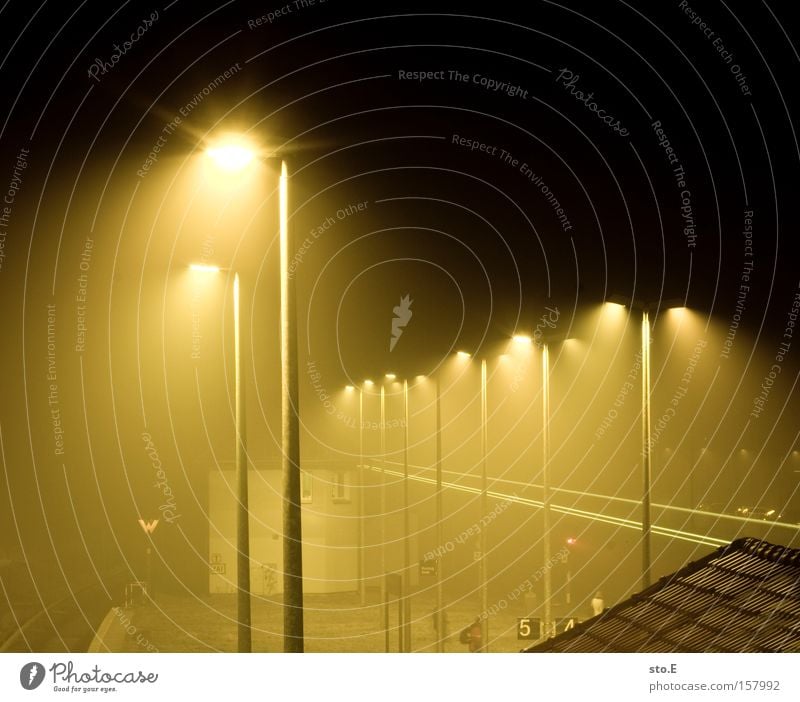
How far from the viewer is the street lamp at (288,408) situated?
1007 centimetres

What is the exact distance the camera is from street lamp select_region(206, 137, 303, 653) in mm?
10070

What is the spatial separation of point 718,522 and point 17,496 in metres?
72.6

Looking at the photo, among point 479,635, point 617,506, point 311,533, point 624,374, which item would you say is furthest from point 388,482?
point 479,635

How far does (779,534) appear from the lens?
64.0ft

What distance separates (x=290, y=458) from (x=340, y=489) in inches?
1654

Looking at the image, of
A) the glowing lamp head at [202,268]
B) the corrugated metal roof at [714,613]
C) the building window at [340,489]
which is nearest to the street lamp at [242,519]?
the glowing lamp head at [202,268]

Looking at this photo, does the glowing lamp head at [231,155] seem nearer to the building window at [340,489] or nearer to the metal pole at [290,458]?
the metal pole at [290,458]

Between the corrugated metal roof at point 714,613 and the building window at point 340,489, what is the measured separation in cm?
3826

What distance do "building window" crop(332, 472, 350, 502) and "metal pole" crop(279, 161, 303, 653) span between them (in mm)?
41299

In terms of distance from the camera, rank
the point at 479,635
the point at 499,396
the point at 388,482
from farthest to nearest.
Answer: the point at 499,396 → the point at 388,482 → the point at 479,635

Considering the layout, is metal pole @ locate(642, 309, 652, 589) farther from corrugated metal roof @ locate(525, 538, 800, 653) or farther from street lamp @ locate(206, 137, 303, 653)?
street lamp @ locate(206, 137, 303, 653)

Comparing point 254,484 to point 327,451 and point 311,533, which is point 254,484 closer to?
point 311,533

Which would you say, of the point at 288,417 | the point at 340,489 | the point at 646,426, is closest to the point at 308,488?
the point at 340,489

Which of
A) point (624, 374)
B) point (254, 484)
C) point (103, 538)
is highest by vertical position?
point (624, 374)
